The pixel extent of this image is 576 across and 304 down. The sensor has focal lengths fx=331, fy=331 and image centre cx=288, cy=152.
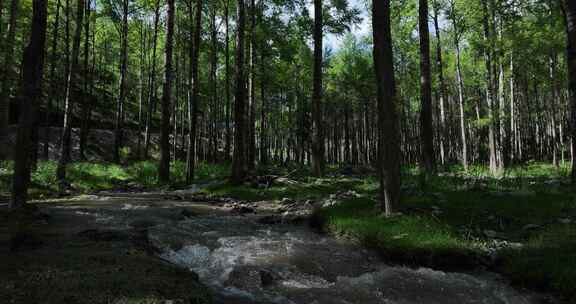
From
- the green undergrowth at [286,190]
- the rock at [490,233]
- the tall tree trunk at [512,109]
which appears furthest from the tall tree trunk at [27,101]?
the tall tree trunk at [512,109]

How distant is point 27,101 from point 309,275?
4.72 meters

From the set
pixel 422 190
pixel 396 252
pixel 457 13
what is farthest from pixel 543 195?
pixel 457 13

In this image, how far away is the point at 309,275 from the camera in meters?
5.02

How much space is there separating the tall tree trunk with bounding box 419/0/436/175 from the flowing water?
7.46 m

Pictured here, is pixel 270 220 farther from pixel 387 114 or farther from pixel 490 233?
pixel 490 233

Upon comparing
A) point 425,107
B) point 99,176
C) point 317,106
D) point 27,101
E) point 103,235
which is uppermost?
point 317,106

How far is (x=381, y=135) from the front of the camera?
287 inches

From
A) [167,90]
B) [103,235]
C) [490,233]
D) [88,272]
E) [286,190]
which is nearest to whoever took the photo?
[88,272]

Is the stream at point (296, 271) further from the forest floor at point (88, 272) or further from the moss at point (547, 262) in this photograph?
the forest floor at point (88, 272)

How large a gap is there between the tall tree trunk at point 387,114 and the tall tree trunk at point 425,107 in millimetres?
5991

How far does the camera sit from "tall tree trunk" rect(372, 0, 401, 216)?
23.6 feet

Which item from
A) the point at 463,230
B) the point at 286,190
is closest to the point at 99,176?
→ the point at 286,190

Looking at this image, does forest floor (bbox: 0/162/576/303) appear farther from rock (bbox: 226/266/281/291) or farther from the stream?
rock (bbox: 226/266/281/291)

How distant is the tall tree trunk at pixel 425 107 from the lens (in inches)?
497
